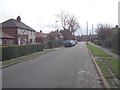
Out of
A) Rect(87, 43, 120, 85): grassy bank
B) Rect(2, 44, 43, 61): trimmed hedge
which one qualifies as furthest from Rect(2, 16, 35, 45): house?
Rect(87, 43, 120, 85): grassy bank

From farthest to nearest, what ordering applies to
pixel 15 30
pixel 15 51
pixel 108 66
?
1. pixel 15 30
2. pixel 15 51
3. pixel 108 66

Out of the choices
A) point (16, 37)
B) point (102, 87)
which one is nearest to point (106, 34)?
point (16, 37)

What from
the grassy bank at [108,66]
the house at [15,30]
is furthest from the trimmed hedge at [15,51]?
the house at [15,30]

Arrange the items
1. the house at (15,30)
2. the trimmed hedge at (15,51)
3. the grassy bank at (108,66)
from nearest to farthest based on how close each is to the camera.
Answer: the grassy bank at (108,66)
the trimmed hedge at (15,51)
the house at (15,30)

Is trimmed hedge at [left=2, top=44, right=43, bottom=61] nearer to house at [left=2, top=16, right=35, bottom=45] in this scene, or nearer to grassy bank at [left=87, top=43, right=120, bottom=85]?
grassy bank at [left=87, top=43, right=120, bottom=85]

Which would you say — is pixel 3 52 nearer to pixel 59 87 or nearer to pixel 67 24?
pixel 59 87

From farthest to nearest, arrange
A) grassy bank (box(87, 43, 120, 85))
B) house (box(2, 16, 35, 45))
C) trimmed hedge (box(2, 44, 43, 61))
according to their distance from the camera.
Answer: house (box(2, 16, 35, 45)), trimmed hedge (box(2, 44, 43, 61)), grassy bank (box(87, 43, 120, 85))

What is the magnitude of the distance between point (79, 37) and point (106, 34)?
140230mm

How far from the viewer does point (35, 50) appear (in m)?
39.3

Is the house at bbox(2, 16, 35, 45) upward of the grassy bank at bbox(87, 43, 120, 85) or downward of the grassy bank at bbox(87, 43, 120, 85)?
upward

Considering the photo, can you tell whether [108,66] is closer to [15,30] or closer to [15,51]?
[15,51]

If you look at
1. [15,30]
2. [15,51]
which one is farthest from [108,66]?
[15,30]

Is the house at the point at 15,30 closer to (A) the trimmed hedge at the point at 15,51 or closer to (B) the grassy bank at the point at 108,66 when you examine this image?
(A) the trimmed hedge at the point at 15,51

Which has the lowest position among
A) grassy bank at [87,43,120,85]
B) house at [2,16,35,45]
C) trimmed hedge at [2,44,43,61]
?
grassy bank at [87,43,120,85]
